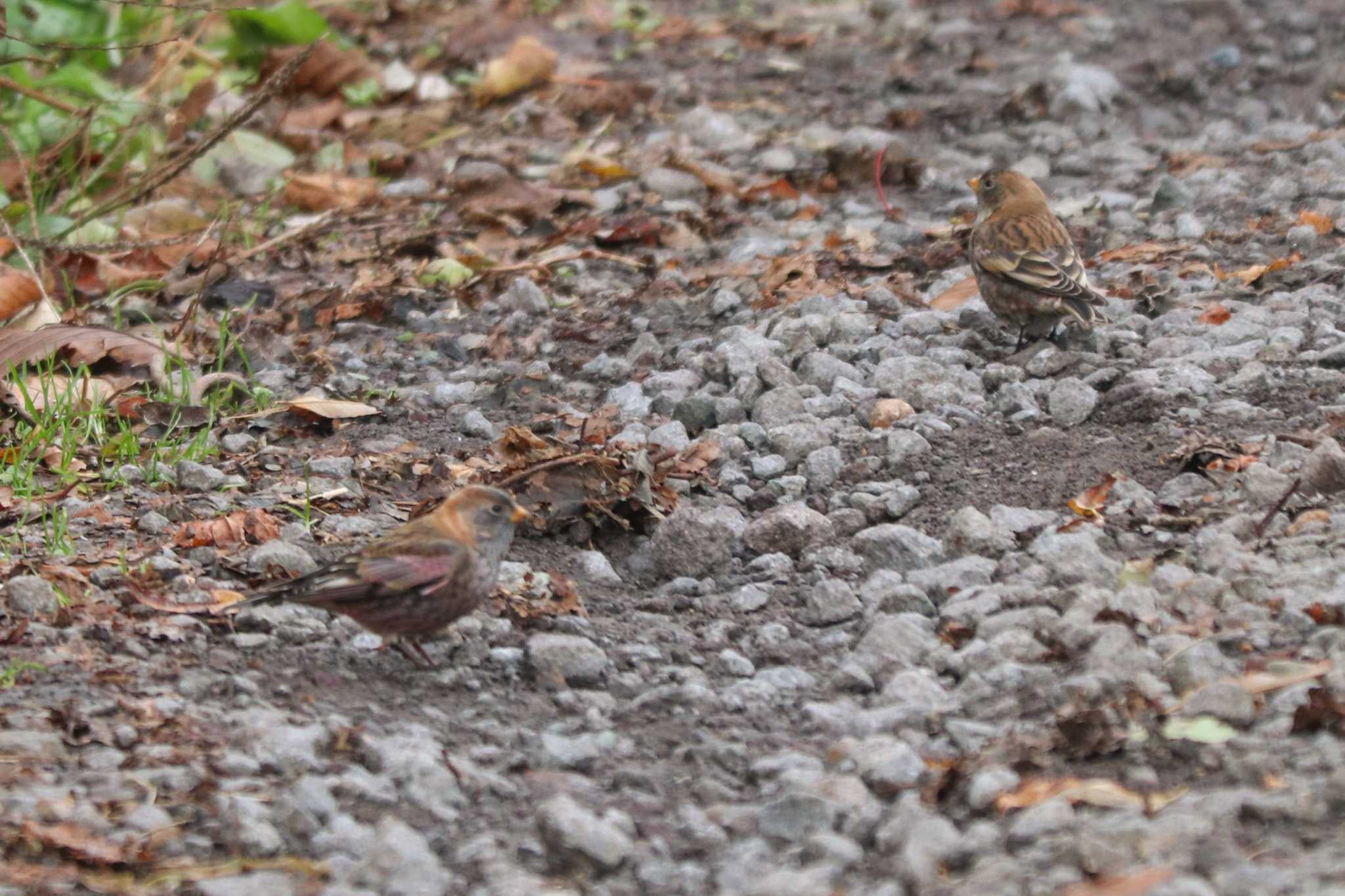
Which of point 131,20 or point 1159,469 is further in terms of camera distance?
point 131,20

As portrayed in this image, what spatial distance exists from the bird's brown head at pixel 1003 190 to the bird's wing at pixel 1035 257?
289mm

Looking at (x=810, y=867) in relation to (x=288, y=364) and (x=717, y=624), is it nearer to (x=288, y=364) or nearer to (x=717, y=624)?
(x=717, y=624)

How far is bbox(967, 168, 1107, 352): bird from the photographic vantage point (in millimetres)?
6145

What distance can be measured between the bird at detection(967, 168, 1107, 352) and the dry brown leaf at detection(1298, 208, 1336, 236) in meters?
1.24

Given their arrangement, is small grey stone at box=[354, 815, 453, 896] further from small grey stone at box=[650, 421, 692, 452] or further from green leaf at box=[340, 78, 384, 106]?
green leaf at box=[340, 78, 384, 106]

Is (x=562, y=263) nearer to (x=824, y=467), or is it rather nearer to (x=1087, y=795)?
(x=824, y=467)

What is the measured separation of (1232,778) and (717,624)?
64.8 inches

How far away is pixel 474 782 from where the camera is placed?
12.0 feet

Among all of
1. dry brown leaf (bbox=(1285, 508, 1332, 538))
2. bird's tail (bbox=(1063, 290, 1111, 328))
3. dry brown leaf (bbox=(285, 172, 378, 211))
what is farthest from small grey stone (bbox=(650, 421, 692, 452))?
dry brown leaf (bbox=(285, 172, 378, 211))

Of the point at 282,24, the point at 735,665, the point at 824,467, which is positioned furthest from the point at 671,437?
the point at 282,24

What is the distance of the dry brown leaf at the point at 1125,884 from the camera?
114 inches

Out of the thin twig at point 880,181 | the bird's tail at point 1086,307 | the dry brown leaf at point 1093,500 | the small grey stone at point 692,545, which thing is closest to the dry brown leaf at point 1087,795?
the dry brown leaf at point 1093,500

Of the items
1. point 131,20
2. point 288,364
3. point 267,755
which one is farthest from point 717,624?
point 131,20

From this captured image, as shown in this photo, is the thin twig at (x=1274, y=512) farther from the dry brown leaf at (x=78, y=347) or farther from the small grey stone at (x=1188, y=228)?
the dry brown leaf at (x=78, y=347)
